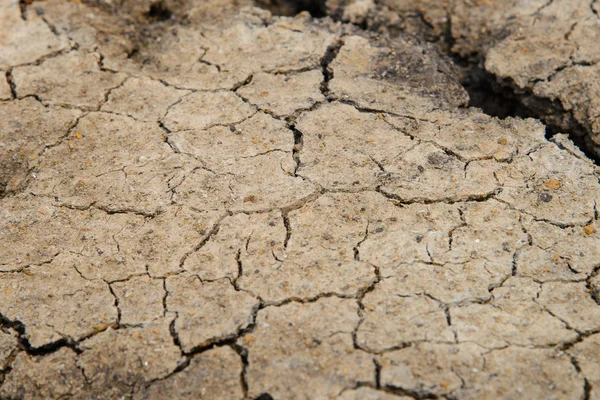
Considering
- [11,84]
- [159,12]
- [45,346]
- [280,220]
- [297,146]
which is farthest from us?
[159,12]

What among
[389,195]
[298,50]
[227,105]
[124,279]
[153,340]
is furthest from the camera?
[298,50]

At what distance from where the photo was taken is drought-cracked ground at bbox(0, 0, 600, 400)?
7.50 feet

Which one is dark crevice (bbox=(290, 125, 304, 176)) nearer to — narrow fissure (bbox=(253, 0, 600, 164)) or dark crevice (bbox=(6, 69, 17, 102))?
narrow fissure (bbox=(253, 0, 600, 164))

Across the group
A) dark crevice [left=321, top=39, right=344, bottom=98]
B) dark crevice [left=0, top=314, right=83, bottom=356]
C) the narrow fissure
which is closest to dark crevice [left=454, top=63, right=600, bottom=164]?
the narrow fissure

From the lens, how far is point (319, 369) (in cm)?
225

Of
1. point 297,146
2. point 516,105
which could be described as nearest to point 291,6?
→ point 297,146

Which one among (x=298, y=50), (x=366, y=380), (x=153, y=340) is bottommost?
(x=153, y=340)

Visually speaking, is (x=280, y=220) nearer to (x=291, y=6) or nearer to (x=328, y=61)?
(x=328, y=61)

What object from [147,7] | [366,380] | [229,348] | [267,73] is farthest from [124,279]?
[147,7]

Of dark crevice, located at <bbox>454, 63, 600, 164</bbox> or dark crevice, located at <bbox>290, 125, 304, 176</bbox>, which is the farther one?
dark crevice, located at <bbox>454, 63, 600, 164</bbox>

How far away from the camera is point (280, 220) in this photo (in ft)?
8.89

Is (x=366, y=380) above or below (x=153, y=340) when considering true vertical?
above

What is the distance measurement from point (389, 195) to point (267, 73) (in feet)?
3.49

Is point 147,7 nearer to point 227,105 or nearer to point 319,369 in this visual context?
point 227,105
